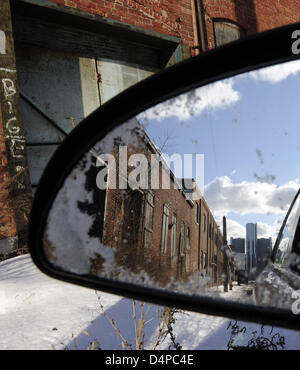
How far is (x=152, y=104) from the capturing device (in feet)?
2.24

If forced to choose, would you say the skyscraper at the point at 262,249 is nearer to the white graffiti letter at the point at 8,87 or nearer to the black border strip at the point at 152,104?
the black border strip at the point at 152,104

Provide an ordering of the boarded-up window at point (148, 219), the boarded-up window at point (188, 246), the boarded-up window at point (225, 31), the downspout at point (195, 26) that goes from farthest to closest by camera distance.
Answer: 1. the boarded-up window at point (225, 31)
2. the downspout at point (195, 26)
3. the boarded-up window at point (148, 219)
4. the boarded-up window at point (188, 246)

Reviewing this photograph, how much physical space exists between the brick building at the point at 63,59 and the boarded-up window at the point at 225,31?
0.15ft

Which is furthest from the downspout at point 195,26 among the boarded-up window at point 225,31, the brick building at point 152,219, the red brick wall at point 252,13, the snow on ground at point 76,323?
the brick building at point 152,219

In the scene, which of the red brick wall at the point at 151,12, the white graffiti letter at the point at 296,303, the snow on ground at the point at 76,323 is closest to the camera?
the white graffiti letter at the point at 296,303

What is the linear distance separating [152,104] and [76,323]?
223cm

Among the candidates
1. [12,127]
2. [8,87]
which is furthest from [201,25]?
[12,127]

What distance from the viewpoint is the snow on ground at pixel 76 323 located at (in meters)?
2.33

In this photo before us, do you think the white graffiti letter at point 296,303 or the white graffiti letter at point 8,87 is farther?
the white graffiti letter at point 8,87

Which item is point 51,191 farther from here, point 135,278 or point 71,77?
point 71,77

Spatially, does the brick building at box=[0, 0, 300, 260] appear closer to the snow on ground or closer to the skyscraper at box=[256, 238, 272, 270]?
the snow on ground

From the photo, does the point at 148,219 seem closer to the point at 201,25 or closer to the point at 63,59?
the point at 63,59

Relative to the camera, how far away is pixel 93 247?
0.77 metres

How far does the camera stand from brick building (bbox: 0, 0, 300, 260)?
4.25 metres
